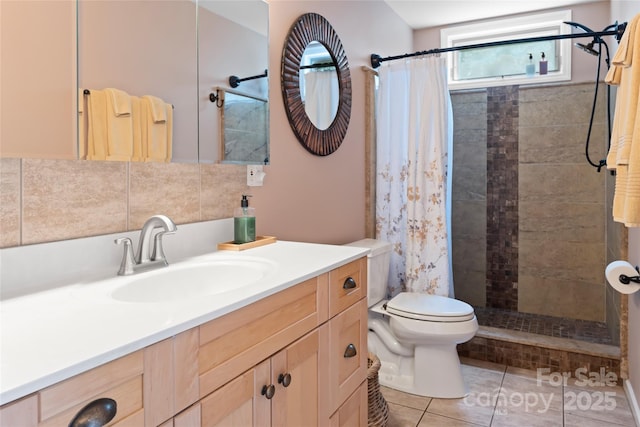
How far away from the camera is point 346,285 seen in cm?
143

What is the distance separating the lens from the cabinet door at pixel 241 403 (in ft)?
2.90

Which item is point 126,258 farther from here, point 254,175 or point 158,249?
point 254,175

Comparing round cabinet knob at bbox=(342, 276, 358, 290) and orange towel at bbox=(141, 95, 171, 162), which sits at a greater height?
orange towel at bbox=(141, 95, 171, 162)

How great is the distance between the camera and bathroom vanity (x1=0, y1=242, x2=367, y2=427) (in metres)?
0.64

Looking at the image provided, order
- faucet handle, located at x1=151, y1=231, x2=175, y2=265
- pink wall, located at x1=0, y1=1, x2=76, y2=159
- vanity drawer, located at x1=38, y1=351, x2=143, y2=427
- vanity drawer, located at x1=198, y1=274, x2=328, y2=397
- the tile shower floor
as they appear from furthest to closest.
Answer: the tile shower floor → faucet handle, located at x1=151, y1=231, x2=175, y2=265 → pink wall, located at x1=0, y1=1, x2=76, y2=159 → vanity drawer, located at x1=198, y1=274, x2=328, y2=397 → vanity drawer, located at x1=38, y1=351, x2=143, y2=427

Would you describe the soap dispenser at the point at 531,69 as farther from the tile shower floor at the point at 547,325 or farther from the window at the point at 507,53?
the tile shower floor at the point at 547,325

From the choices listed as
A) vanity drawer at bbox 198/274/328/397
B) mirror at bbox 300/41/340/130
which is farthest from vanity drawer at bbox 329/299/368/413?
mirror at bbox 300/41/340/130

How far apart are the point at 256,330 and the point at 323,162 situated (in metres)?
1.48

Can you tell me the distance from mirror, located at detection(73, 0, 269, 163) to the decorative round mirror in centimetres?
23

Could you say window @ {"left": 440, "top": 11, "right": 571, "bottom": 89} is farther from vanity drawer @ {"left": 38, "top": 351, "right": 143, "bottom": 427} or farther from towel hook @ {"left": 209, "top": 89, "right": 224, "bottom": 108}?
vanity drawer @ {"left": 38, "top": 351, "right": 143, "bottom": 427}

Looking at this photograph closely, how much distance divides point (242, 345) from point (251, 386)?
0.35 ft

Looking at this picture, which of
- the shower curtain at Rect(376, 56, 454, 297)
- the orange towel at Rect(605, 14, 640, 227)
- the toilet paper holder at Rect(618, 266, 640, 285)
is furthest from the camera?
the shower curtain at Rect(376, 56, 454, 297)

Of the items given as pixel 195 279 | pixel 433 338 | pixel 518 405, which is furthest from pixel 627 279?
pixel 195 279

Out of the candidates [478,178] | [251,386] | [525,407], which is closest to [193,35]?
[251,386]
